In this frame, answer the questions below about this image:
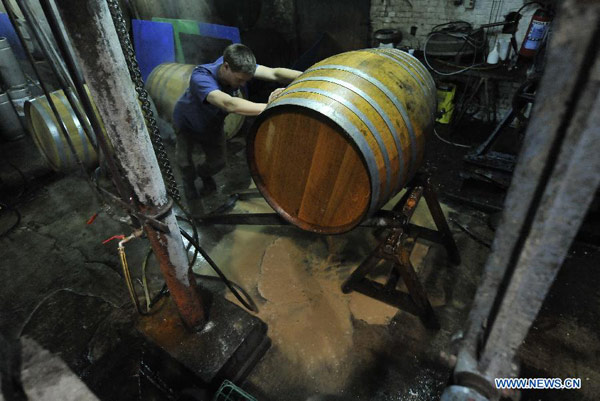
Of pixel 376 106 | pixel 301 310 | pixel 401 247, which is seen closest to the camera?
pixel 376 106

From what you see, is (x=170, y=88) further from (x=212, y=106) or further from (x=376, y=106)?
(x=376, y=106)

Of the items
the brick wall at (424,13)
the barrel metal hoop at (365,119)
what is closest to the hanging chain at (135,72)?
the barrel metal hoop at (365,119)

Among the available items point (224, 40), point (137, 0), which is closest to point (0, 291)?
point (224, 40)

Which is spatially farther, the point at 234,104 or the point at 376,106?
the point at 234,104

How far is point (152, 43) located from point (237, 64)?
419 centimetres

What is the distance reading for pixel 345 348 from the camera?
2662 mm

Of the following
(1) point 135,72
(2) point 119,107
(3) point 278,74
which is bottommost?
(3) point 278,74

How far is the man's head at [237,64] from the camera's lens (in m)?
3.18

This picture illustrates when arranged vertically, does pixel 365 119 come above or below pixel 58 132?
above

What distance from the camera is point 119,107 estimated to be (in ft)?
4.85

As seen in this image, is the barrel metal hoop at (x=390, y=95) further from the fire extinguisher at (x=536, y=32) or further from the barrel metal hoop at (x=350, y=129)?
the fire extinguisher at (x=536, y=32)

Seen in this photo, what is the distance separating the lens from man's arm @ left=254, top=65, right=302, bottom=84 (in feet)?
11.8

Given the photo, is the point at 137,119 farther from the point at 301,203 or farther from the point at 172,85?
the point at 172,85

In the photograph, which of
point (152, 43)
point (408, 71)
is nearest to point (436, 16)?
point (408, 71)
